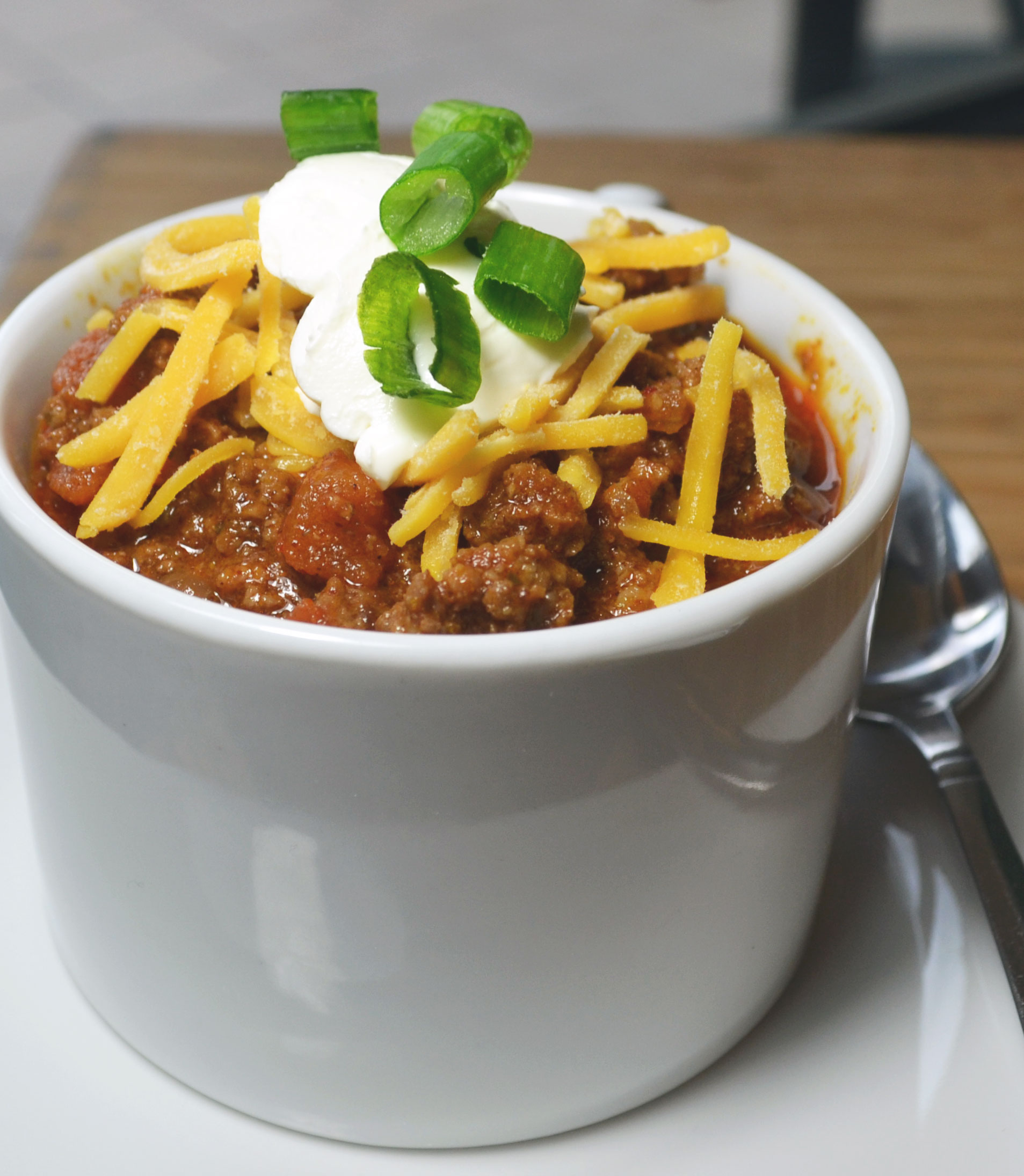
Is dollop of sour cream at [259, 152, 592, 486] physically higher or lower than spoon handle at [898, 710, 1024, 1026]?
higher

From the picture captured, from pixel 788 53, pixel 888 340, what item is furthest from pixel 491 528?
pixel 788 53

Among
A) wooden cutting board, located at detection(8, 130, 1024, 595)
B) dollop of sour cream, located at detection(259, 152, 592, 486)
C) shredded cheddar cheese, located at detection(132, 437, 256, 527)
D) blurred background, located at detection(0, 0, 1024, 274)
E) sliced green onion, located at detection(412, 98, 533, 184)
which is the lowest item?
blurred background, located at detection(0, 0, 1024, 274)

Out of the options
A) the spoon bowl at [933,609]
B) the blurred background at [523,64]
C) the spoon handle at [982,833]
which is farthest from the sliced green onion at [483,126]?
the blurred background at [523,64]

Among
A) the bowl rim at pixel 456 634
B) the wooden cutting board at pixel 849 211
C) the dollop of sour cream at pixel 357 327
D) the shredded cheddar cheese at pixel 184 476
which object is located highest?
the dollop of sour cream at pixel 357 327

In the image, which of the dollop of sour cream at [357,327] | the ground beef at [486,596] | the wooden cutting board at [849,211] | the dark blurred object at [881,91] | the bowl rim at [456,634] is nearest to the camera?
the bowl rim at [456,634]

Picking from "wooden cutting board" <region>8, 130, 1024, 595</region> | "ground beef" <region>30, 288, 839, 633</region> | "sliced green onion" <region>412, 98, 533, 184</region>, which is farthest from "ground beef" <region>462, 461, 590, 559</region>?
"wooden cutting board" <region>8, 130, 1024, 595</region>

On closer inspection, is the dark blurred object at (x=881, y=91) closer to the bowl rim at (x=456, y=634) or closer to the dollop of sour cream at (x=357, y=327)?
the dollop of sour cream at (x=357, y=327)

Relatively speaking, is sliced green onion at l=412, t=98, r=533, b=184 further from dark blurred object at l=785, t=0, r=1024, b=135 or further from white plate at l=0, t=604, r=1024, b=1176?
dark blurred object at l=785, t=0, r=1024, b=135

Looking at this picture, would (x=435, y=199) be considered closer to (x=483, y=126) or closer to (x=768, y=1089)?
→ (x=483, y=126)
